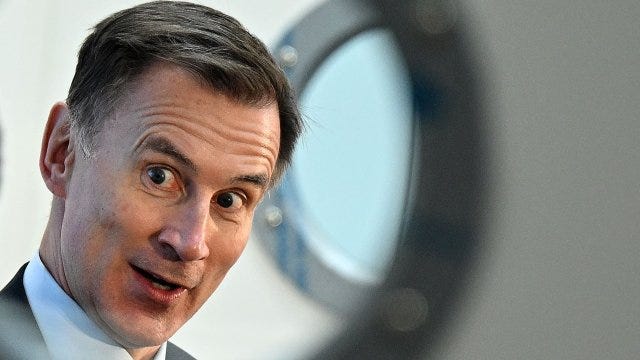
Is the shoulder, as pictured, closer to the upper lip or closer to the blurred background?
the upper lip

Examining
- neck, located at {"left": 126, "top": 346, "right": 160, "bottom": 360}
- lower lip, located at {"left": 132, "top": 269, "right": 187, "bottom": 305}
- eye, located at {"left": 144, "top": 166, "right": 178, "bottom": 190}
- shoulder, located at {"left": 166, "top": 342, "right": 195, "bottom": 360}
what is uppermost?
eye, located at {"left": 144, "top": 166, "right": 178, "bottom": 190}

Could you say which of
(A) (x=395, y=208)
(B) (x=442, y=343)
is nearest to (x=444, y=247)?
(B) (x=442, y=343)

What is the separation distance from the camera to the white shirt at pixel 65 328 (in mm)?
582

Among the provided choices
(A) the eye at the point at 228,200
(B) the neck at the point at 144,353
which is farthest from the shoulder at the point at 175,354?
(A) the eye at the point at 228,200

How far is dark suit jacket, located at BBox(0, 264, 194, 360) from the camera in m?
0.53

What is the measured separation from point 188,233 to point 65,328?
114mm

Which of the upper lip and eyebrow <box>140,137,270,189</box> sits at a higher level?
eyebrow <box>140,137,270,189</box>

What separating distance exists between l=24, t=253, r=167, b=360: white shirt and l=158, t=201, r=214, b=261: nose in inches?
3.5

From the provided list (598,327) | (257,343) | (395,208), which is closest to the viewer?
(598,327)

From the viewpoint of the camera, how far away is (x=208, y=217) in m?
Answer: 0.56

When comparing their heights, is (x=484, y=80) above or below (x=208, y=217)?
above

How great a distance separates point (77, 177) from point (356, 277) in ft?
0.86

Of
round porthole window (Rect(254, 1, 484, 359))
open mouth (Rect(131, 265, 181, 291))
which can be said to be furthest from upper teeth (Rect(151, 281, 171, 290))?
round porthole window (Rect(254, 1, 484, 359))

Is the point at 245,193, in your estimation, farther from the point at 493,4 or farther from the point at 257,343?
the point at 257,343
